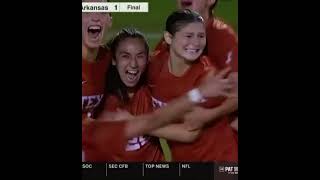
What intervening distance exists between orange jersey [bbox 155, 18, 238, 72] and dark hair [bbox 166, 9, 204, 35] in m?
0.04

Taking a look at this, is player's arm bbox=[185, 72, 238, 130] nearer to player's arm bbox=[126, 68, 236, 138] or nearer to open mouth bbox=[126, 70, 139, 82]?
player's arm bbox=[126, 68, 236, 138]

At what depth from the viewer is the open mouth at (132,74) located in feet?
6.81

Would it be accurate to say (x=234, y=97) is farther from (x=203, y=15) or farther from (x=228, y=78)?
(x=203, y=15)

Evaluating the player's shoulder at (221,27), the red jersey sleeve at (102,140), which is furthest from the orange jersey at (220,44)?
the red jersey sleeve at (102,140)

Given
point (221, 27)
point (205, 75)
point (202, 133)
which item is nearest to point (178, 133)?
point (202, 133)

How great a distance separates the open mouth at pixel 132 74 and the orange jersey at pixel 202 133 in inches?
2.6

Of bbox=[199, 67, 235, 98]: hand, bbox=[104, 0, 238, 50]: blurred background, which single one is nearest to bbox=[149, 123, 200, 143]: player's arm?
bbox=[199, 67, 235, 98]: hand

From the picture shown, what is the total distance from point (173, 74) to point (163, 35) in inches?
4.2

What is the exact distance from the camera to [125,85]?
208 centimetres

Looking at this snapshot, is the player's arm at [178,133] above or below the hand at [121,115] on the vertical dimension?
below

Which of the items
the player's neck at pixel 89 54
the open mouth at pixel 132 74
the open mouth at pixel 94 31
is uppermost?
the open mouth at pixel 94 31

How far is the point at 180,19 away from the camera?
6.74 ft

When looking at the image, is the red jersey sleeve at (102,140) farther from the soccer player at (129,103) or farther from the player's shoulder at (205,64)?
the player's shoulder at (205,64)

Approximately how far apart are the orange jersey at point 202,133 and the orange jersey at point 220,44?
26mm
